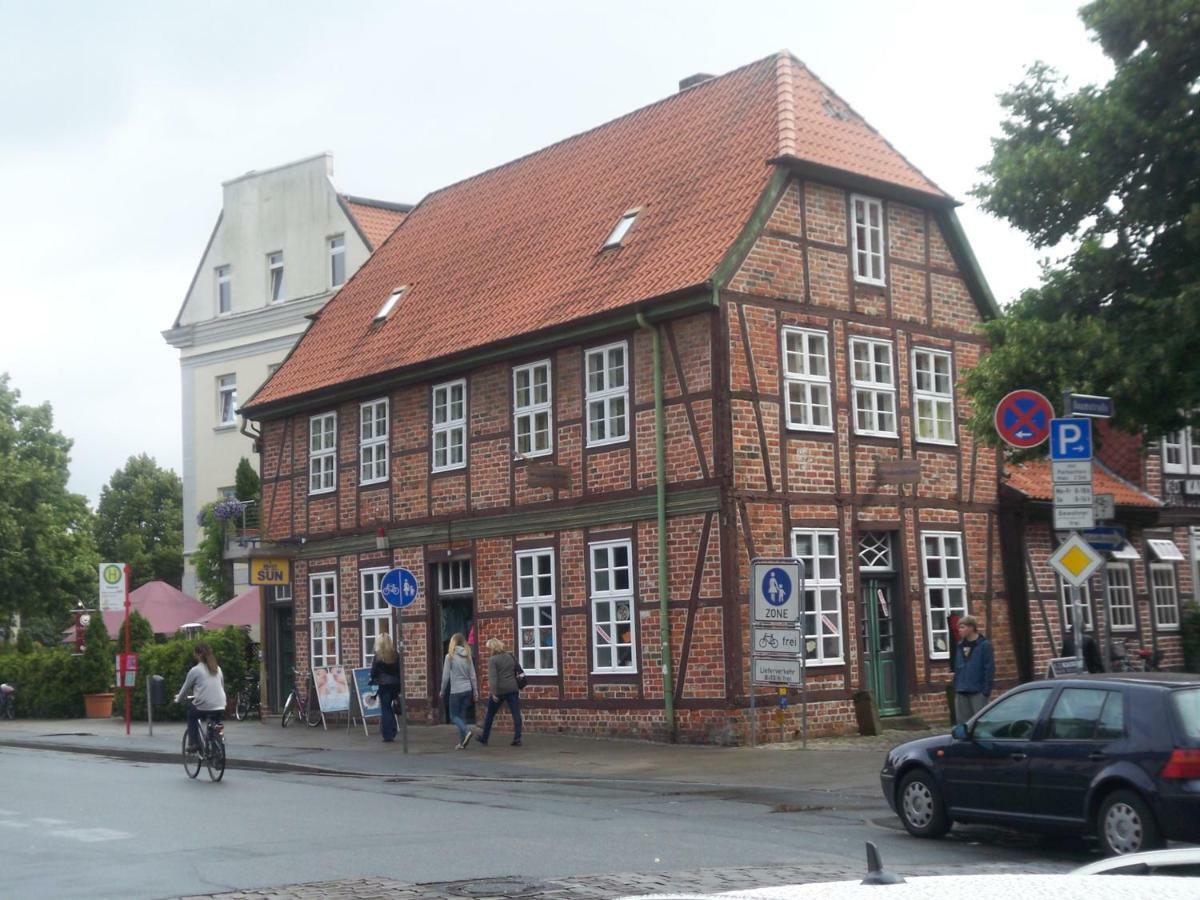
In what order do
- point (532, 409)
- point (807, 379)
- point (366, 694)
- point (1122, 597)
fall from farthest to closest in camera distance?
point (1122, 597) → point (366, 694) → point (532, 409) → point (807, 379)

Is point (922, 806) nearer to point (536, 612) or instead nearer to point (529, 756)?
point (529, 756)

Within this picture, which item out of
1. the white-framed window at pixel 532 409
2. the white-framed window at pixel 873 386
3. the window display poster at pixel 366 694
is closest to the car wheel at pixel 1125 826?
the white-framed window at pixel 873 386

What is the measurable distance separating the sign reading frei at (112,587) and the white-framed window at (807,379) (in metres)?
13.1

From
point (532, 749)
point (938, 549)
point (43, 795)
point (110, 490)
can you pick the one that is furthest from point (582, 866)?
point (110, 490)

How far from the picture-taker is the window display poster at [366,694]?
28625mm

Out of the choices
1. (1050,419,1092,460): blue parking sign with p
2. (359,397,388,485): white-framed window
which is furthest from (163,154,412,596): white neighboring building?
(1050,419,1092,460): blue parking sign with p

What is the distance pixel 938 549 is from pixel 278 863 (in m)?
17.2

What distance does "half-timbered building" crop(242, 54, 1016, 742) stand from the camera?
24.3 metres

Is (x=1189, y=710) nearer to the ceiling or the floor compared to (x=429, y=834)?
nearer to the ceiling

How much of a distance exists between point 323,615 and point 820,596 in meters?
11.8

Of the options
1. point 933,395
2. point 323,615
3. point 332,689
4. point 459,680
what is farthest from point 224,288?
point 933,395

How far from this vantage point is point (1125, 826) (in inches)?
461

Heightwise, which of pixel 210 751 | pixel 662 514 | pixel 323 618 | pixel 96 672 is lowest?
pixel 210 751

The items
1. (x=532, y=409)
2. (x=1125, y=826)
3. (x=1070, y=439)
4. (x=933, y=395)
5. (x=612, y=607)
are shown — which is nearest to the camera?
(x=1125, y=826)
